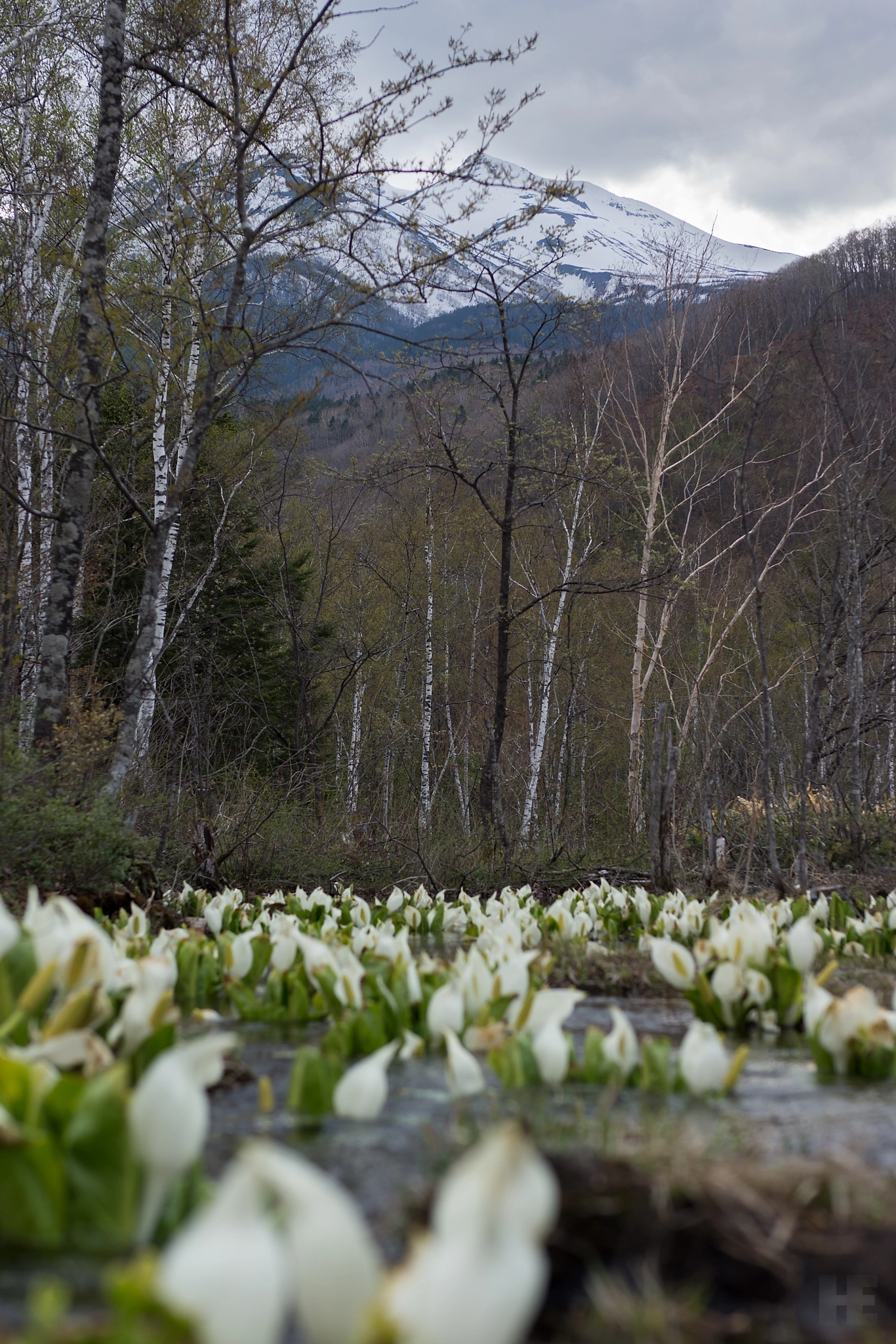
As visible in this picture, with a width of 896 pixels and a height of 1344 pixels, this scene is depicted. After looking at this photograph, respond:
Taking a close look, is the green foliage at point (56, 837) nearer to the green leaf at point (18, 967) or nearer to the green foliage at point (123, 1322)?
the green leaf at point (18, 967)

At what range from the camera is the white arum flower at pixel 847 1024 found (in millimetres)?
1945

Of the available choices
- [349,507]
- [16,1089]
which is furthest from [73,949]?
[349,507]

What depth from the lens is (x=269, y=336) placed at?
23.7ft

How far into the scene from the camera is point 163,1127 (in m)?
1.02

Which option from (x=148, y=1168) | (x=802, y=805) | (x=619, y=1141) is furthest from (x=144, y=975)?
(x=802, y=805)

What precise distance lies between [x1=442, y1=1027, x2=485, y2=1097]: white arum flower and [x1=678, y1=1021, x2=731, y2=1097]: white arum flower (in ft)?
1.32

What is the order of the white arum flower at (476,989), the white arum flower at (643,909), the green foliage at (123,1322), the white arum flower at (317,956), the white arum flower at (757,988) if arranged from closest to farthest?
the green foliage at (123,1322) → the white arum flower at (476,989) → the white arum flower at (317,956) → the white arum flower at (757,988) → the white arum flower at (643,909)

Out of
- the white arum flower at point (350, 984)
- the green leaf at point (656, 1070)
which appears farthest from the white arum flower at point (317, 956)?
the green leaf at point (656, 1070)

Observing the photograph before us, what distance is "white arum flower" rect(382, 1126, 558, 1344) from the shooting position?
68cm

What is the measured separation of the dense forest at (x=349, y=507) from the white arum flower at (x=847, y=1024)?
3600 mm

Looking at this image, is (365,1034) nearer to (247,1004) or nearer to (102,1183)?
(247,1004)

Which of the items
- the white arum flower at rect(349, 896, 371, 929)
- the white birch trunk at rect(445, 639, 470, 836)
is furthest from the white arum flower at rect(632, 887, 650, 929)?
the white birch trunk at rect(445, 639, 470, 836)

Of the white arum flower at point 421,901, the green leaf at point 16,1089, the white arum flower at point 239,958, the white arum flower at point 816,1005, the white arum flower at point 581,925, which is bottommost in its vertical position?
the white arum flower at point 421,901

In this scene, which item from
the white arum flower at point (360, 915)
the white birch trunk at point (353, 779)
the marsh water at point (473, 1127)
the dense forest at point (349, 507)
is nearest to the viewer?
the marsh water at point (473, 1127)
